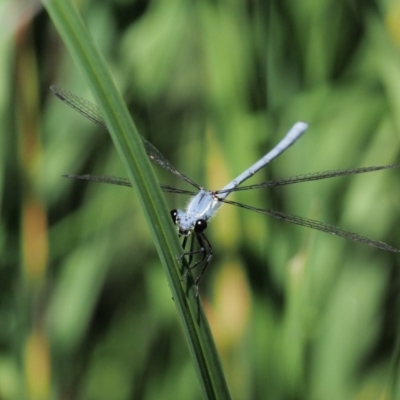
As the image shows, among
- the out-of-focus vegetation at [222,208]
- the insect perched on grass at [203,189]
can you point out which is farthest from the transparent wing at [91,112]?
the out-of-focus vegetation at [222,208]

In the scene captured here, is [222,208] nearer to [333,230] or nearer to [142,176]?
[333,230]

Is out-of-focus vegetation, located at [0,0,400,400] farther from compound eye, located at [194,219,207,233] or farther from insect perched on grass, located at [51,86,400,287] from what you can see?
compound eye, located at [194,219,207,233]

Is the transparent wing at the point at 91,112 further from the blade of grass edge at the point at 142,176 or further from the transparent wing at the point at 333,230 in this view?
the blade of grass edge at the point at 142,176

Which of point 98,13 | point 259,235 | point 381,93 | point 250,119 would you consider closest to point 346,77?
point 381,93

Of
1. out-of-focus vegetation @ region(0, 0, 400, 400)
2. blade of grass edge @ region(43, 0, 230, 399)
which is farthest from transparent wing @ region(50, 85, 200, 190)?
blade of grass edge @ region(43, 0, 230, 399)

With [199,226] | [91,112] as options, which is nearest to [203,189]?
[199,226]

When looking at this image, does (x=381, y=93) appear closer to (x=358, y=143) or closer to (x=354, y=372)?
(x=358, y=143)
